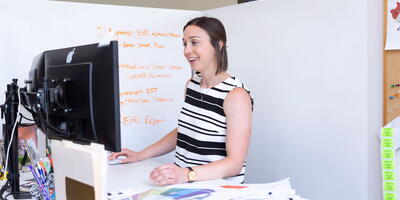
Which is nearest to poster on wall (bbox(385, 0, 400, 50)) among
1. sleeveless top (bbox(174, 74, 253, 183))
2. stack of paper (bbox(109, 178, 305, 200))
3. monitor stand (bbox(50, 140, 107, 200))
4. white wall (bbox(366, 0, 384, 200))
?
white wall (bbox(366, 0, 384, 200))

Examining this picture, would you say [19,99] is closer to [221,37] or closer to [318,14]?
[221,37]

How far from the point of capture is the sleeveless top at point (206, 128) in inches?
71.6

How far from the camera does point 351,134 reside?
2.09 meters

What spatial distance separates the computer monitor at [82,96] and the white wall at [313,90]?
1.26 metres

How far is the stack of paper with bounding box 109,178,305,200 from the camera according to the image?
132 cm

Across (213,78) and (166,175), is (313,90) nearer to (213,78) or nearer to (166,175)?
(213,78)

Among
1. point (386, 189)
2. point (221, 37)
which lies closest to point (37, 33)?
point (221, 37)

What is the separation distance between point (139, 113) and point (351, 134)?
1.19 m

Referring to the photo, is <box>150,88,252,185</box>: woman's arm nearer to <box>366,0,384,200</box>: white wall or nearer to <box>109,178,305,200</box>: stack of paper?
<box>109,178,305,200</box>: stack of paper

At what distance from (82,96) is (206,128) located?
2.26 ft

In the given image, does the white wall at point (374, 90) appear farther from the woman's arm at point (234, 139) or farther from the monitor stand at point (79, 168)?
the monitor stand at point (79, 168)

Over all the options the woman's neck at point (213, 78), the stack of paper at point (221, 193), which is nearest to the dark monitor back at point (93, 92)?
the stack of paper at point (221, 193)

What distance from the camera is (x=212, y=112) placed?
1839mm

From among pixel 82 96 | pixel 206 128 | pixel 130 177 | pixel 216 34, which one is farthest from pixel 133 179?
pixel 216 34
